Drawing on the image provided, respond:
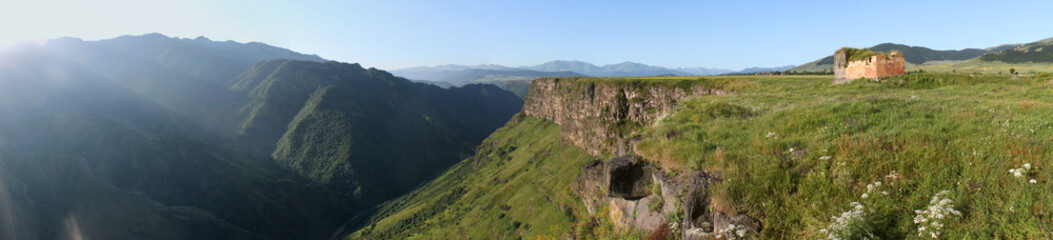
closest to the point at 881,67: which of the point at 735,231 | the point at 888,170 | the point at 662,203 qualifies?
the point at 888,170

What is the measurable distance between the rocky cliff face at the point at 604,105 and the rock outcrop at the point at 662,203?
2424 centimetres

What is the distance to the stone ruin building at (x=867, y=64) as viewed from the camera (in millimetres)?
20906

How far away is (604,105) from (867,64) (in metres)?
51.2

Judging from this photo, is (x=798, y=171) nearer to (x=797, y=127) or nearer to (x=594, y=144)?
(x=797, y=127)

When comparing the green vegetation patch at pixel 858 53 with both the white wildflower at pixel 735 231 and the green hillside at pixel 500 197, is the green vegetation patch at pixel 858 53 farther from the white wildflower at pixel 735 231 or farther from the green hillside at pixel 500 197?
the green hillside at pixel 500 197

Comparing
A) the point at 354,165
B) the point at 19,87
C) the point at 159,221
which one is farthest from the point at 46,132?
the point at 354,165

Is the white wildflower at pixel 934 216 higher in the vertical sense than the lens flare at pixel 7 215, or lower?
higher

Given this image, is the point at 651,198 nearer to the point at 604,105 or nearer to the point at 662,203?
the point at 662,203

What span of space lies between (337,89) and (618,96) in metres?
175

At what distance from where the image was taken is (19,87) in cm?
12406

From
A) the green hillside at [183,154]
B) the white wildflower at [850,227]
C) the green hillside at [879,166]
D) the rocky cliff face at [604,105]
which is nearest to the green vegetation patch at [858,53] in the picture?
the green hillside at [879,166]

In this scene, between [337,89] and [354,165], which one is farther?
[337,89]

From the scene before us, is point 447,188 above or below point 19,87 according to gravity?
below

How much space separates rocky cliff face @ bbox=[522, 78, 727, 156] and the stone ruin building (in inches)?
485
